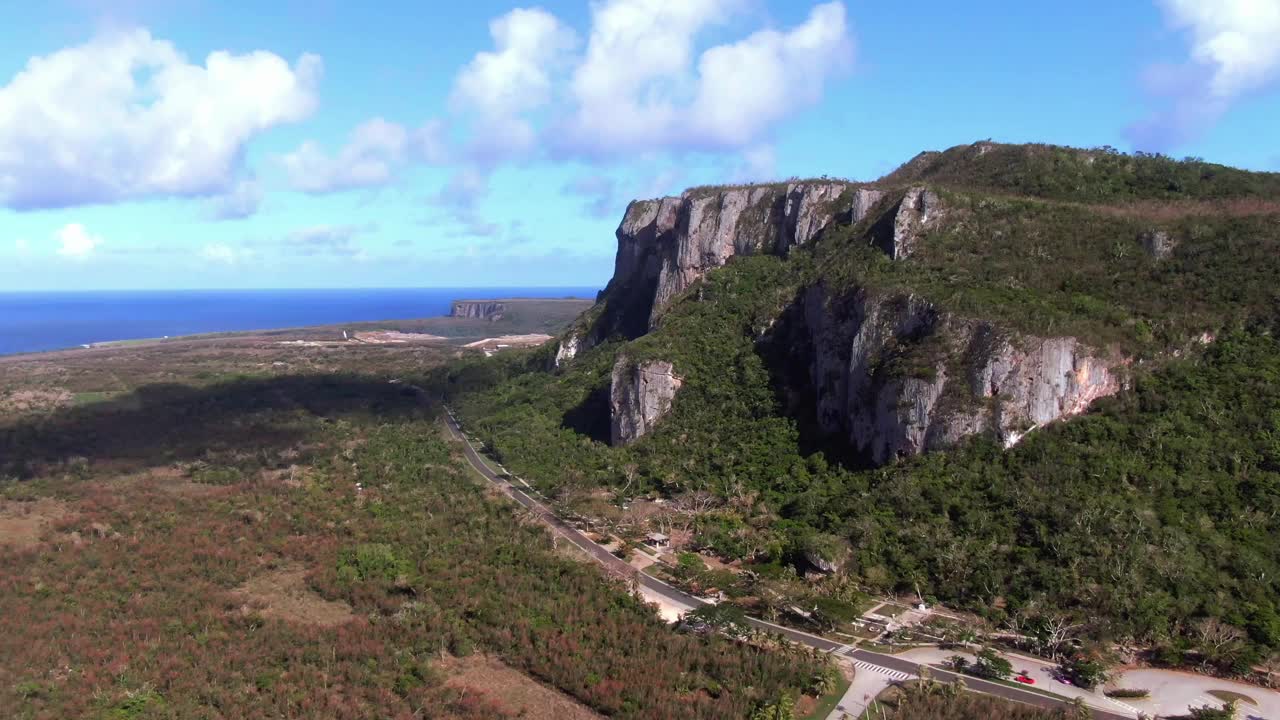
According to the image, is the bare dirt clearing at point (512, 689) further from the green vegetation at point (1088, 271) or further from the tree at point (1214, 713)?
the green vegetation at point (1088, 271)

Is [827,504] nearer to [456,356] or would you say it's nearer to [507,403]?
[507,403]

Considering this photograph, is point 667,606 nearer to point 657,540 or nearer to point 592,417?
point 657,540

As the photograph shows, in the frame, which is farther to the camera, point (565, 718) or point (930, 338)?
point (930, 338)

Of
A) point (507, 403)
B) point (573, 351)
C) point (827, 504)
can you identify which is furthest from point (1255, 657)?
point (573, 351)

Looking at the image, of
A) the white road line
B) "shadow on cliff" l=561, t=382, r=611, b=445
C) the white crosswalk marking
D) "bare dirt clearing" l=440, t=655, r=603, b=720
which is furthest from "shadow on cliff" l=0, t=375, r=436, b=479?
the white road line

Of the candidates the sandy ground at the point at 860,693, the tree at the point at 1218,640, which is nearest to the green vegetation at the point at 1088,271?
the tree at the point at 1218,640

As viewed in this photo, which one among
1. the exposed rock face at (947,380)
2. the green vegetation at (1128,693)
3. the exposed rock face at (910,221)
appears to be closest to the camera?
the green vegetation at (1128,693)

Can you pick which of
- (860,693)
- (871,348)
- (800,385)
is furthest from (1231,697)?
(800,385)
